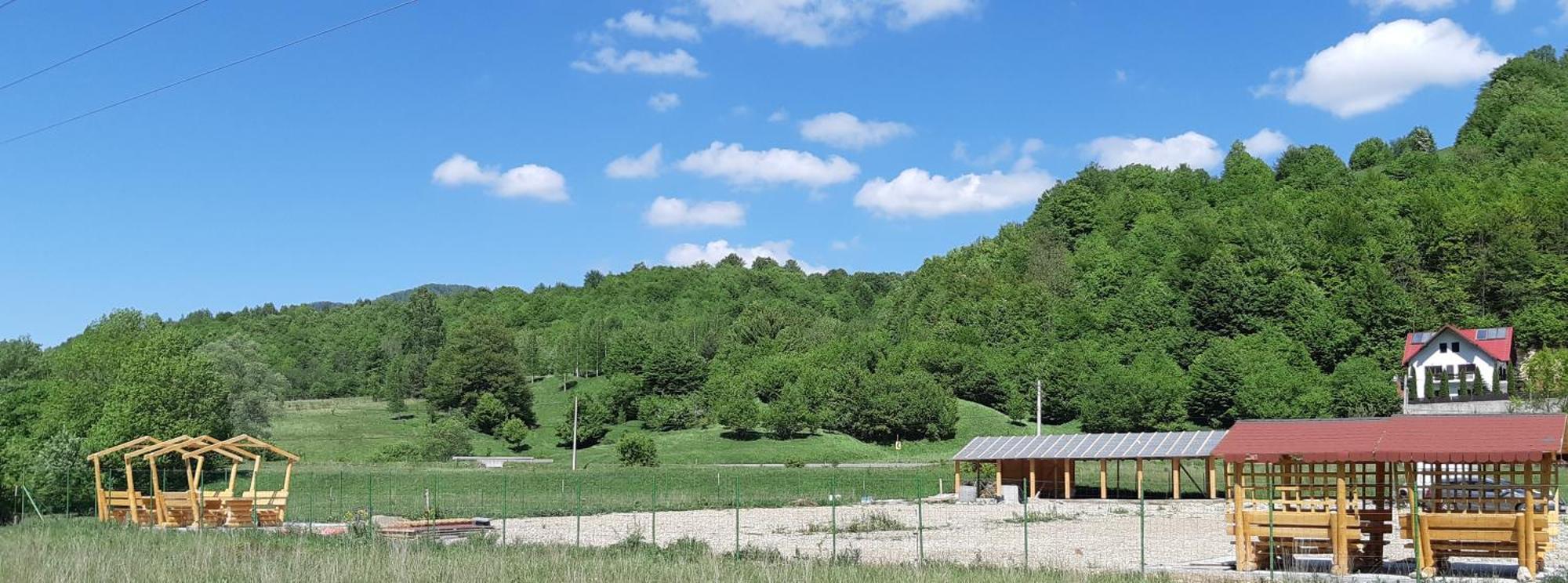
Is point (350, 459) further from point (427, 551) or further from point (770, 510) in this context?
point (427, 551)

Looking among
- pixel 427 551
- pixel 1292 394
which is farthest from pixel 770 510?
pixel 1292 394

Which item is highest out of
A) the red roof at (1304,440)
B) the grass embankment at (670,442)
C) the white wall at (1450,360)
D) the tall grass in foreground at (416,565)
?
the white wall at (1450,360)

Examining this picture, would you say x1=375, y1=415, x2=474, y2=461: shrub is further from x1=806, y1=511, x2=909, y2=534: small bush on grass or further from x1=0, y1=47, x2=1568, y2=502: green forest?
x1=806, y1=511, x2=909, y2=534: small bush on grass

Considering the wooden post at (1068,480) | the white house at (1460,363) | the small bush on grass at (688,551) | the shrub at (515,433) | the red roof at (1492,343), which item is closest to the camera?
the small bush on grass at (688,551)

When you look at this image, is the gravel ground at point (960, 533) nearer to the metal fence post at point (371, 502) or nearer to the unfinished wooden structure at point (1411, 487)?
the unfinished wooden structure at point (1411, 487)

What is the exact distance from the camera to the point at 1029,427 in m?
81.7

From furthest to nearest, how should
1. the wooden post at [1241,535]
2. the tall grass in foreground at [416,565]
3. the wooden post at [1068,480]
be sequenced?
the wooden post at [1068,480] < the wooden post at [1241,535] < the tall grass in foreground at [416,565]

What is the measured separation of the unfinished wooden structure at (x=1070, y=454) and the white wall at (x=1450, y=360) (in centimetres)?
3381

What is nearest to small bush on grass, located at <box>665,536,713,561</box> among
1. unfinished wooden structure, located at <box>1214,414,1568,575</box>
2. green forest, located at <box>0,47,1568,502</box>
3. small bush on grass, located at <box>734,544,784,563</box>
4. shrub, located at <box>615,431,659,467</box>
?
small bush on grass, located at <box>734,544,784,563</box>

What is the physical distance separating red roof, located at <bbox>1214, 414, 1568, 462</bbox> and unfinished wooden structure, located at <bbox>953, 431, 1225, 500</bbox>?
22.1m

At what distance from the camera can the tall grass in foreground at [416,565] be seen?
1394 centimetres

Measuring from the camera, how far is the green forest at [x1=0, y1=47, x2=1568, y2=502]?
7319cm

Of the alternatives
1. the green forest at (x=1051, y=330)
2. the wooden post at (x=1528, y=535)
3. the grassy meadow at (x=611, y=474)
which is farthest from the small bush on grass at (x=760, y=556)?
the green forest at (x=1051, y=330)

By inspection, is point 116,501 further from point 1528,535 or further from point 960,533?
point 1528,535
